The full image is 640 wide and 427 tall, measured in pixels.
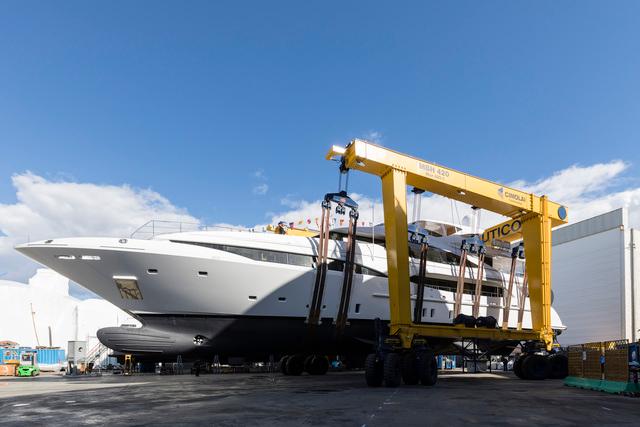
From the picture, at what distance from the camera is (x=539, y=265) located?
23969 mm

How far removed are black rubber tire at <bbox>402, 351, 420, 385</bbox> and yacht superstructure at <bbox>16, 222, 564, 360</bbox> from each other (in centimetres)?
480

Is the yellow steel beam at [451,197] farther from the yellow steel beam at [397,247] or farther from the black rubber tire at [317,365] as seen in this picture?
the black rubber tire at [317,365]

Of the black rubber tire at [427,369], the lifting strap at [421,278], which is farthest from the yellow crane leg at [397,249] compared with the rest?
the lifting strap at [421,278]

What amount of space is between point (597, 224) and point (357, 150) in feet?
107


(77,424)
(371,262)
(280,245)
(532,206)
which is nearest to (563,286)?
(532,206)

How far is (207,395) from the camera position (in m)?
14.5

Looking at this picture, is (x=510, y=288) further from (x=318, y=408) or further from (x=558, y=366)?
(x=318, y=408)

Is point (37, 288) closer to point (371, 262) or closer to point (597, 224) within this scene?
point (371, 262)

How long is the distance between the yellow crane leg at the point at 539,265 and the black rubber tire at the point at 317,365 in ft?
34.5

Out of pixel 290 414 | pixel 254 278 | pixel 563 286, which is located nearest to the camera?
pixel 290 414

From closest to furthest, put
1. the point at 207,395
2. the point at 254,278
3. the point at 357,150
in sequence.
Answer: the point at 207,395 < the point at 357,150 < the point at 254,278

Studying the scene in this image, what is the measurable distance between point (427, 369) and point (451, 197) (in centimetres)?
805

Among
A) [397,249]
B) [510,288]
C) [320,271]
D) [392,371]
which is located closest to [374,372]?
[392,371]

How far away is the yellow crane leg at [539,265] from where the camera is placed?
77.4ft
